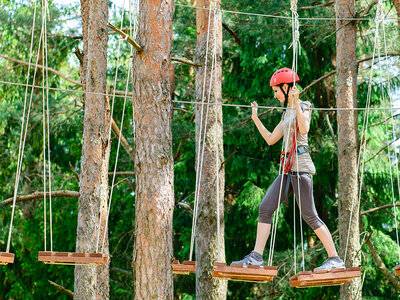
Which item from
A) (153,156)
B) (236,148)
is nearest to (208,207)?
(153,156)

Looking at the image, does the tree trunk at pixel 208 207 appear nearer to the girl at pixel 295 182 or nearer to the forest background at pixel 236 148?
the forest background at pixel 236 148

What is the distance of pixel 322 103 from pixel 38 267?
7.19 metres

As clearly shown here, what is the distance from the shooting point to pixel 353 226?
22.6ft

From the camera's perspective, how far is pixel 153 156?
173 inches

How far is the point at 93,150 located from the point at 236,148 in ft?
14.0

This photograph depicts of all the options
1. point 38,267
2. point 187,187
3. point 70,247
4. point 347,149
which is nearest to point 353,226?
point 347,149

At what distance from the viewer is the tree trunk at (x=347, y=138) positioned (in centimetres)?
692

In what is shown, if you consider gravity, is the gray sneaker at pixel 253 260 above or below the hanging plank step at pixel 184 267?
above

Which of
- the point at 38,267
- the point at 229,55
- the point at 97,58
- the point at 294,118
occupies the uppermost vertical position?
the point at 229,55

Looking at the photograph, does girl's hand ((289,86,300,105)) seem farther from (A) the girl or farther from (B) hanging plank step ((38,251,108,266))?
(B) hanging plank step ((38,251,108,266))

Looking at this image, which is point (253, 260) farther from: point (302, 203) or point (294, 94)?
point (294, 94)

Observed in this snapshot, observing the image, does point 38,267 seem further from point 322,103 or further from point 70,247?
point 322,103

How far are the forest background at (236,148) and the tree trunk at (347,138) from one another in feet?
2.47

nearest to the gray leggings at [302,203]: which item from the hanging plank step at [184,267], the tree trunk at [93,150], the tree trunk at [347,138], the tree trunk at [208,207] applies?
the hanging plank step at [184,267]
